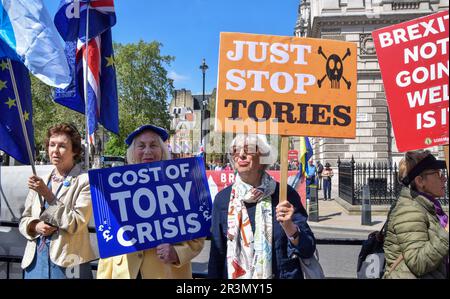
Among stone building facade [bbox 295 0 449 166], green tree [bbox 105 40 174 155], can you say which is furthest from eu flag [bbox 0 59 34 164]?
green tree [bbox 105 40 174 155]

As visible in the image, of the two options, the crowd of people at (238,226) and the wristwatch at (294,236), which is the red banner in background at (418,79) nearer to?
the crowd of people at (238,226)

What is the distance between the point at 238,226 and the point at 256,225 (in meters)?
0.12

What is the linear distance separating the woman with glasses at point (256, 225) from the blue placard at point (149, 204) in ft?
0.53

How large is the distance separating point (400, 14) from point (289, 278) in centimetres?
2442

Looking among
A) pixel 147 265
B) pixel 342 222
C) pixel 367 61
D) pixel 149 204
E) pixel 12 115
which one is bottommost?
pixel 342 222

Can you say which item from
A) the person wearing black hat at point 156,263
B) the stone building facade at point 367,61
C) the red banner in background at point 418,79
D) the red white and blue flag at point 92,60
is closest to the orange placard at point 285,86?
the red banner in background at point 418,79

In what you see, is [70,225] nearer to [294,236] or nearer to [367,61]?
[294,236]

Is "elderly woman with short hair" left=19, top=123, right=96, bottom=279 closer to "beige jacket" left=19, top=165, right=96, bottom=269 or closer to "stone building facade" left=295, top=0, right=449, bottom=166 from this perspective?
"beige jacket" left=19, top=165, right=96, bottom=269

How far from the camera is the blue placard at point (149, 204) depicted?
8.59 feet

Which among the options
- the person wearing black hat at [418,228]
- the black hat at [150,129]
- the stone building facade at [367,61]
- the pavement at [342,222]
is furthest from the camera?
the stone building facade at [367,61]

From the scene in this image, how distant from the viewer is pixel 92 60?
5598 mm

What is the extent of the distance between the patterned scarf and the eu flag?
2310 millimetres

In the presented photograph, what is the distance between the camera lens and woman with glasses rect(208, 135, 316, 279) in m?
2.48

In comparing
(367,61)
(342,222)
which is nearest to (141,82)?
(367,61)
